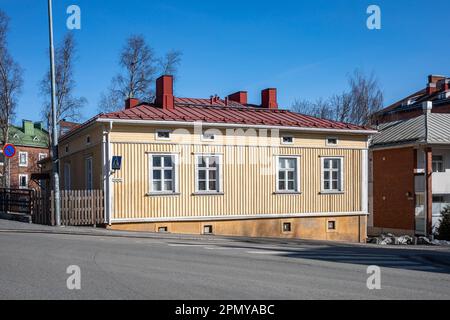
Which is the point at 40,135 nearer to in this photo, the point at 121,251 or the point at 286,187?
the point at 286,187

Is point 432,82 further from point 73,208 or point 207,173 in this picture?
point 73,208

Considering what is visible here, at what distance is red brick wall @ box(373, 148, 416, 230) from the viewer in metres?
34.7

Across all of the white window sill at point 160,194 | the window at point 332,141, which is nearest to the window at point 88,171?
the white window sill at point 160,194

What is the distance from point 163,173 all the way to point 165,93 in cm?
428

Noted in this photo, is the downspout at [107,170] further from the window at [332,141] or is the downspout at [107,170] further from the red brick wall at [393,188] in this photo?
the red brick wall at [393,188]

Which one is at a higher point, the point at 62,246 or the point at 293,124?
the point at 293,124

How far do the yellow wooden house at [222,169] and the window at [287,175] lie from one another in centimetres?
5

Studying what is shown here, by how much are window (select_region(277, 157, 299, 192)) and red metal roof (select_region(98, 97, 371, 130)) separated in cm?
169

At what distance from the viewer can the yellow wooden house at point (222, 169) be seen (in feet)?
71.4

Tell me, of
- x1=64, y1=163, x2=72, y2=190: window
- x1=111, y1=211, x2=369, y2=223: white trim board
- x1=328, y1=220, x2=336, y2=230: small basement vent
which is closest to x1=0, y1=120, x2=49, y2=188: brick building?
x1=64, y1=163, x2=72, y2=190: window

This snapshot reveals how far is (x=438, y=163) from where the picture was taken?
34.9 metres

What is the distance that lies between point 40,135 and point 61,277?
70.3 meters
